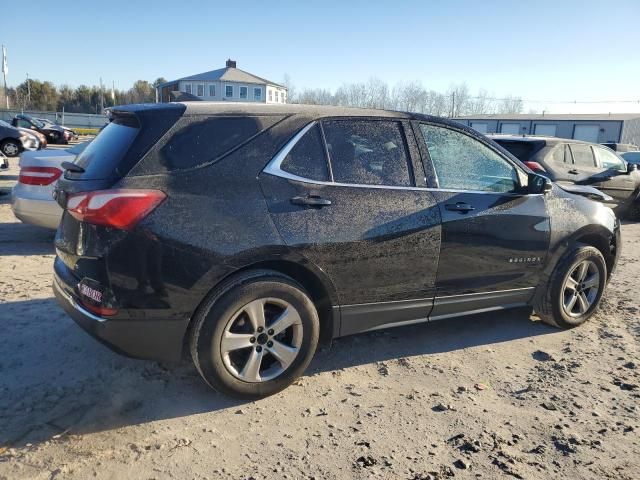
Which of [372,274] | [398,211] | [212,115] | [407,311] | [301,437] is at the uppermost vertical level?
[212,115]

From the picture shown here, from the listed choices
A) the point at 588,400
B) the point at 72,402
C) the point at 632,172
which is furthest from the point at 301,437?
the point at 632,172

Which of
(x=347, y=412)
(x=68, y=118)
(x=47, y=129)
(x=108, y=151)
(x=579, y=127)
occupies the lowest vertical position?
(x=347, y=412)

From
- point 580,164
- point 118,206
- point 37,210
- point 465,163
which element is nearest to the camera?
point 118,206

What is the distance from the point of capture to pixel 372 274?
3.48 meters

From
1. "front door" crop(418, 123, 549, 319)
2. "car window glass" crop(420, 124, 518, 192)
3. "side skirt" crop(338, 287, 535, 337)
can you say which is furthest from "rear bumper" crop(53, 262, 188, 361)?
"car window glass" crop(420, 124, 518, 192)

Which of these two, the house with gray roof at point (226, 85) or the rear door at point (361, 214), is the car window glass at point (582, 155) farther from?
the house with gray roof at point (226, 85)

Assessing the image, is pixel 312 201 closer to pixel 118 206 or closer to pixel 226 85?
Answer: pixel 118 206

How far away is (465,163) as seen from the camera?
4.01 m

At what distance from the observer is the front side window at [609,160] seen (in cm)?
1042

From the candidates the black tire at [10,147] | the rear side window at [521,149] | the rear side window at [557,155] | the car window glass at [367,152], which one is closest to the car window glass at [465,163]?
the car window glass at [367,152]

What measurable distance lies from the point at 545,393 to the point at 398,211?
62.9 inches

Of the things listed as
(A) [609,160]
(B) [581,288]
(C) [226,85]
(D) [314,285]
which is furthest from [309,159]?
(C) [226,85]

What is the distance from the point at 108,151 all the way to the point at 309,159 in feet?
4.04

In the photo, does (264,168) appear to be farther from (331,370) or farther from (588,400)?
(588,400)
